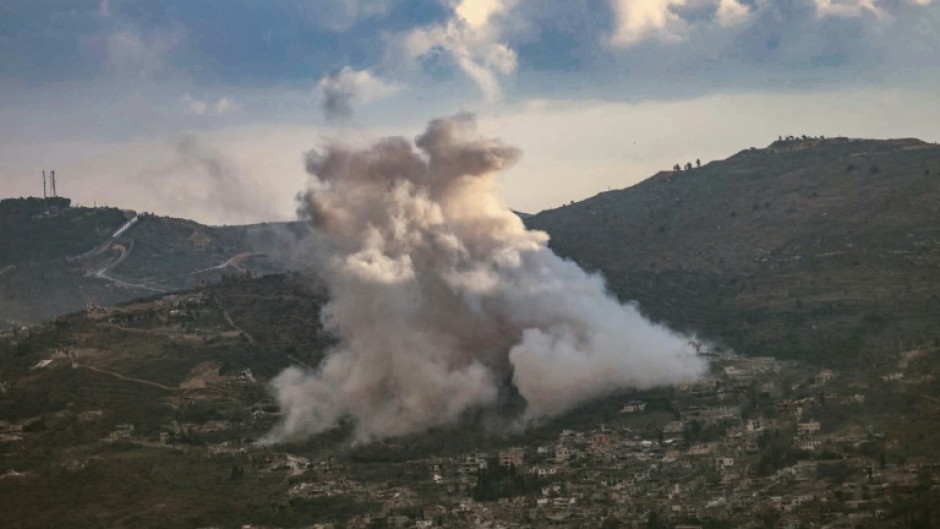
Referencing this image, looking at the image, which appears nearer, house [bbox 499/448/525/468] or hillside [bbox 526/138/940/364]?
house [bbox 499/448/525/468]

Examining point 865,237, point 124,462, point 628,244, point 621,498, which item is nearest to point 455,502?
point 621,498

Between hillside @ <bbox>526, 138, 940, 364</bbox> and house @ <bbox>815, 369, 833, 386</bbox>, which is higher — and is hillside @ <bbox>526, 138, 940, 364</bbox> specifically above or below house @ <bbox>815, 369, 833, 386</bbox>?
above

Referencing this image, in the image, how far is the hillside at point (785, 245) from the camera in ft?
410

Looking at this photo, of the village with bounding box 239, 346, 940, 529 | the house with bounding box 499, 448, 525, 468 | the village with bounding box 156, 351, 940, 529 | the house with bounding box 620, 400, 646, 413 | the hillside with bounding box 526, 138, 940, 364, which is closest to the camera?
the village with bounding box 239, 346, 940, 529

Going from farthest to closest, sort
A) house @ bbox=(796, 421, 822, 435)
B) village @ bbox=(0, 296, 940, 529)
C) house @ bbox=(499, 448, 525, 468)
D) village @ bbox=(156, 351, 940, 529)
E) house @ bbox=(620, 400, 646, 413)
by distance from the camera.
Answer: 1. house @ bbox=(620, 400, 646, 413)
2. house @ bbox=(499, 448, 525, 468)
3. house @ bbox=(796, 421, 822, 435)
4. village @ bbox=(0, 296, 940, 529)
5. village @ bbox=(156, 351, 940, 529)

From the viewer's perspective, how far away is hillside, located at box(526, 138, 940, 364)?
125062 millimetres

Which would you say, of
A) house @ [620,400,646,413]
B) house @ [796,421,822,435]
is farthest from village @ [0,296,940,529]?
house @ [620,400,646,413]

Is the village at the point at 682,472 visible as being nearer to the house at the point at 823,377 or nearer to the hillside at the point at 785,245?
the house at the point at 823,377

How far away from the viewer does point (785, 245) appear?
149 meters

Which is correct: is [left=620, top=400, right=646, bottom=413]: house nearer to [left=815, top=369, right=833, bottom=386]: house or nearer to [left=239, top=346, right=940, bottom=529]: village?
[left=239, top=346, right=940, bottom=529]: village

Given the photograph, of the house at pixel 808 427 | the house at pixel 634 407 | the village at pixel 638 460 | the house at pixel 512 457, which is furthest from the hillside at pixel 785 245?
the house at pixel 512 457

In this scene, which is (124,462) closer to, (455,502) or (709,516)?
(455,502)

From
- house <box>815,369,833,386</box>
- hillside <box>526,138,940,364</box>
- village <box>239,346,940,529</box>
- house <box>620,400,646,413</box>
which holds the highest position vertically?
hillside <box>526,138,940,364</box>

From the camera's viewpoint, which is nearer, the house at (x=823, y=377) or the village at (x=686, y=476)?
the village at (x=686, y=476)
